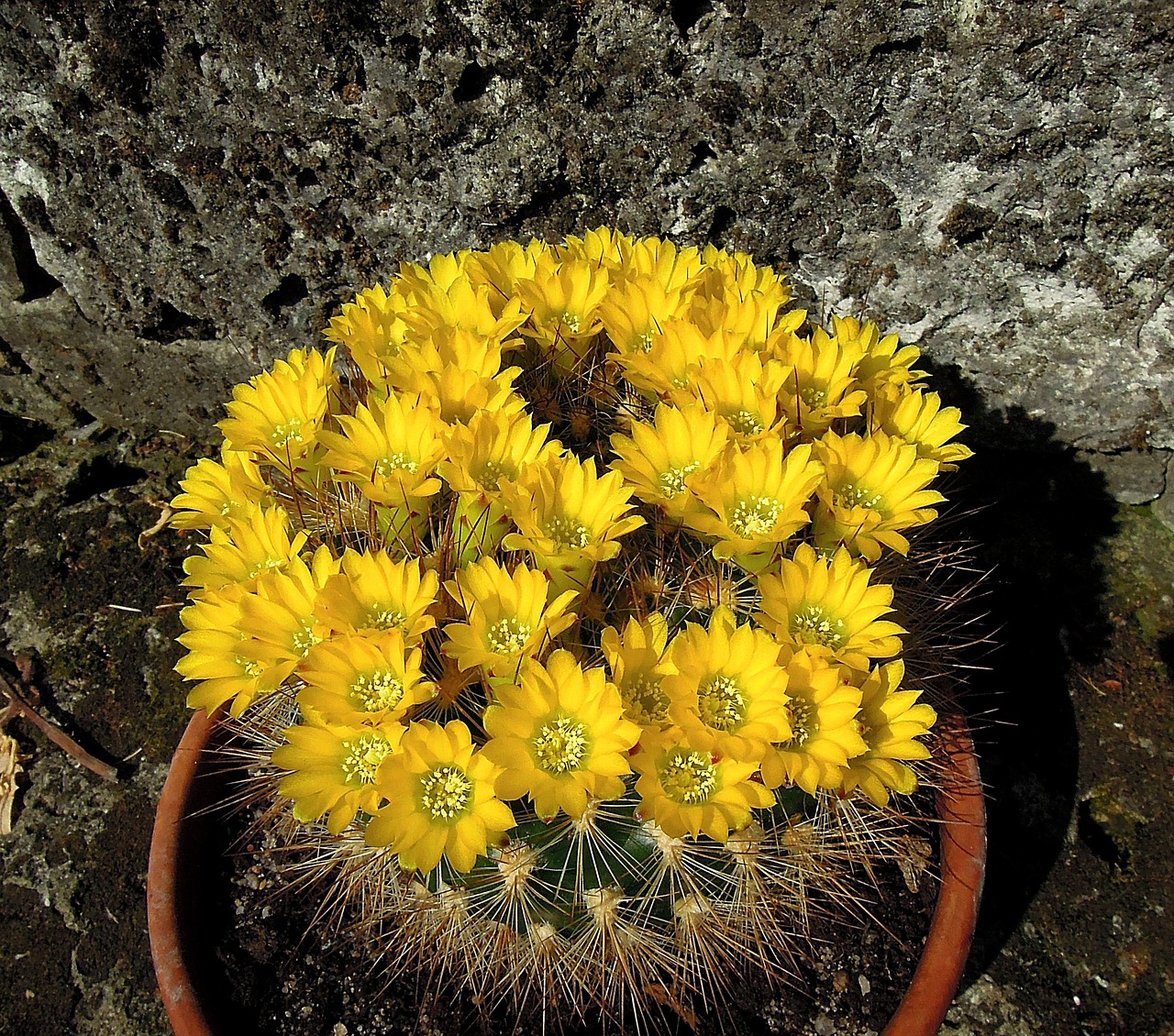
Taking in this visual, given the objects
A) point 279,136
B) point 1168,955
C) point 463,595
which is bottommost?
point 1168,955

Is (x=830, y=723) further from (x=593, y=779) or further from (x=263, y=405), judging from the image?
(x=263, y=405)

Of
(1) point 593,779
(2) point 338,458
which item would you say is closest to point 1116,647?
(1) point 593,779

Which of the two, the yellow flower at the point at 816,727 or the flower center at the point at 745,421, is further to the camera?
the flower center at the point at 745,421

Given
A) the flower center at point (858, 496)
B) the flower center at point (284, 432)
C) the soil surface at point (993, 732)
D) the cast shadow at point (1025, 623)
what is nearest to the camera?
the flower center at point (858, 496)

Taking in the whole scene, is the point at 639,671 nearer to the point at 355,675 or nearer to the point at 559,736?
the point at 559,736

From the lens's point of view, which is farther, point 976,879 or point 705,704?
point 976,879

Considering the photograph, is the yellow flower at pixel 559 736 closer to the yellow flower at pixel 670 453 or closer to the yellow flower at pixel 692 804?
the yellow flower at pixel 692 804

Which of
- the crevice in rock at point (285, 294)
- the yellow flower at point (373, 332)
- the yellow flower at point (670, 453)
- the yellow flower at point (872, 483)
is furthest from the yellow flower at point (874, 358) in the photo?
the crevice in rock at point (285, 294)
